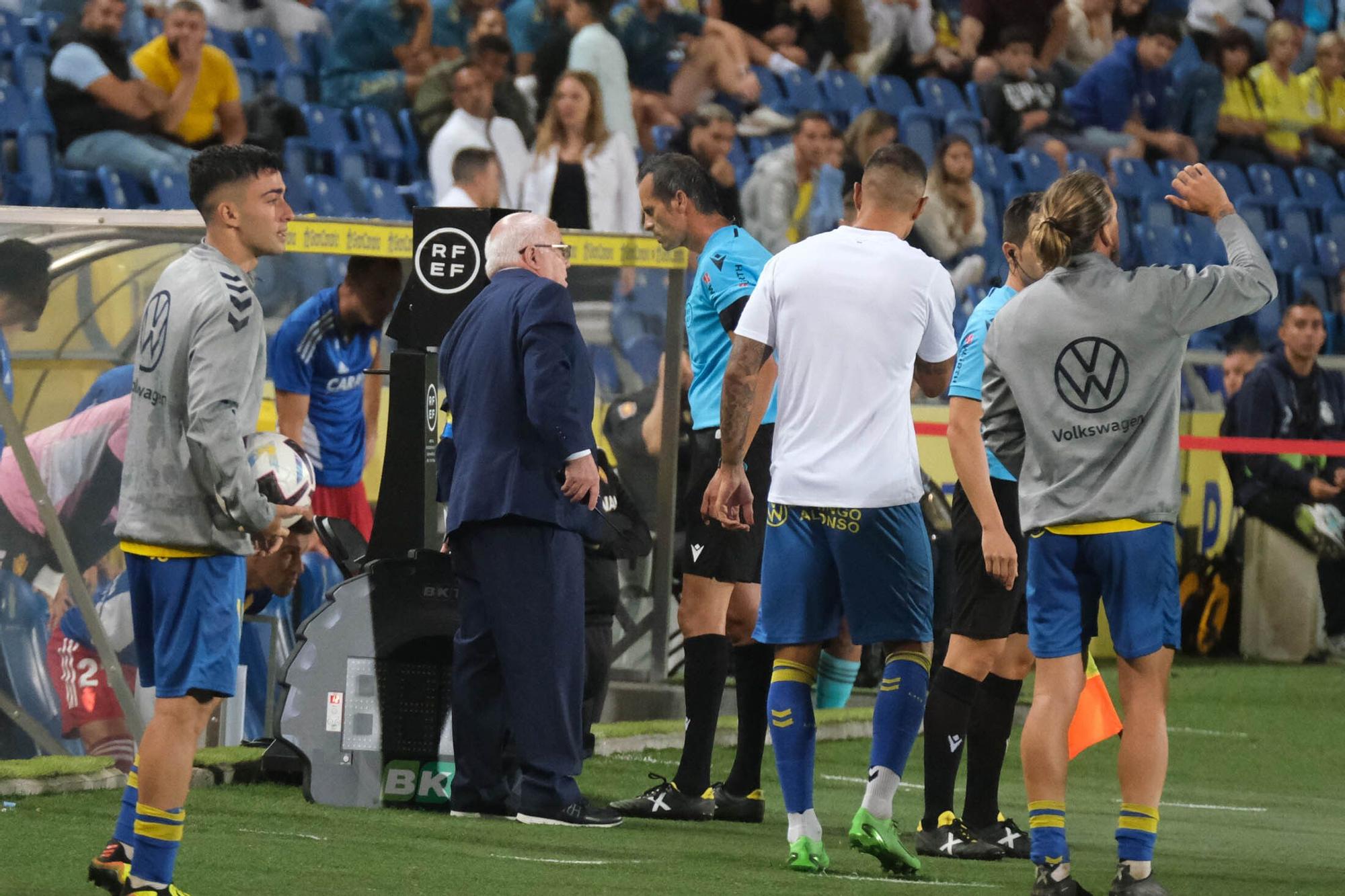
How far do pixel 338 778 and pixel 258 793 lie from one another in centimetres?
33

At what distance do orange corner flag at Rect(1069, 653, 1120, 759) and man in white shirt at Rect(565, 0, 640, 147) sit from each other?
8.67 meters

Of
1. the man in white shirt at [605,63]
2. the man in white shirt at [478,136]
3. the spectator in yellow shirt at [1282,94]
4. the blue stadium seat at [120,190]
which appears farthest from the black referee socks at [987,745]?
the spectator in yellow shirt at [1282,94]

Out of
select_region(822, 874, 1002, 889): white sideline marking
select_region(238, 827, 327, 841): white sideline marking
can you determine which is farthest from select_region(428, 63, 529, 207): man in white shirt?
select_region(822, 874, 1002, 889): white sideline marking

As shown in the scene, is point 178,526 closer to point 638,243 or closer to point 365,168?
point 638,243

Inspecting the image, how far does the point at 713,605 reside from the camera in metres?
6.97

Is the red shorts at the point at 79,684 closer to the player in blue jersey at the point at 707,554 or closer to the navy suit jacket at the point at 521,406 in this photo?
the navy suit jacket at the point at 521,406

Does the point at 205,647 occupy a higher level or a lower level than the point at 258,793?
higher

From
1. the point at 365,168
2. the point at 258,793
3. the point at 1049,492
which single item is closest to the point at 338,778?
the point at 258,793

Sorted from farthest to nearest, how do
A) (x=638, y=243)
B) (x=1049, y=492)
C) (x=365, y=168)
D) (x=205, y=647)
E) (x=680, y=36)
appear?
1. (x=680, y=36)
2. (x=365, y=168)
3. (x=638, y=243)
4. (x=1049, y=492)
5. (x=205, y=647)

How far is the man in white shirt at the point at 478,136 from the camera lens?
44.3 ft

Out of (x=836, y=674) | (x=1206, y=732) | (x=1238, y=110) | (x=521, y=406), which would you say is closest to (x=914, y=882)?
(x=836, y=674)

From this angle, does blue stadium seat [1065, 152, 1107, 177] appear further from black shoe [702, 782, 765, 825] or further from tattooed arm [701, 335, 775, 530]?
tattooed arm [701, 335, 775, 530]

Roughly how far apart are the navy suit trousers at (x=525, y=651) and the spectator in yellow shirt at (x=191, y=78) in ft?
23.3

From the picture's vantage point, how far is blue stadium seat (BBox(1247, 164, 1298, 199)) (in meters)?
18.8
